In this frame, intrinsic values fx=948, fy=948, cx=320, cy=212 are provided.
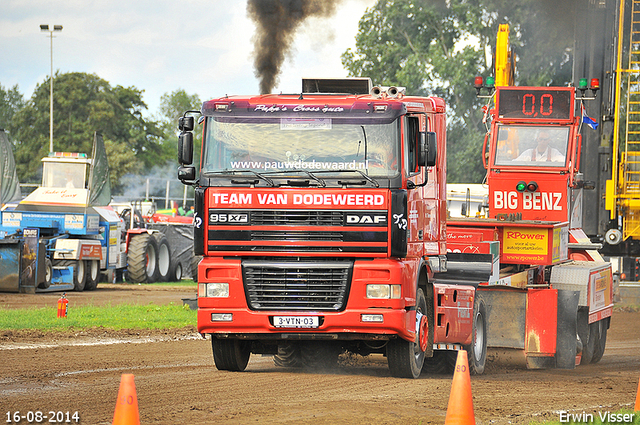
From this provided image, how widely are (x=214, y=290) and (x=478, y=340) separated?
4.32 metres

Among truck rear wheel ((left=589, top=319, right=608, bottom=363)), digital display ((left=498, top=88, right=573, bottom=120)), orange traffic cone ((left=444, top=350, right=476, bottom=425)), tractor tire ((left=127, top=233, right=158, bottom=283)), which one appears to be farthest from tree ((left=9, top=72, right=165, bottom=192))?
orange traffic cone ((left=444, top=350, right=476, bottom=425))

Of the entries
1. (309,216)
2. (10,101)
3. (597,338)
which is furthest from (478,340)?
(10,101)

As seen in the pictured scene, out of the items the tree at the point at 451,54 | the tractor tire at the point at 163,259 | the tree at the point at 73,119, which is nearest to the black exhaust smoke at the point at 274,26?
the tractor tire at the point at 163,259

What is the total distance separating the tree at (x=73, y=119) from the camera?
64688 millimetres

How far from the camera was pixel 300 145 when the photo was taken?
1026 centimetres

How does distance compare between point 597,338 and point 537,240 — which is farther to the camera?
point 597,338

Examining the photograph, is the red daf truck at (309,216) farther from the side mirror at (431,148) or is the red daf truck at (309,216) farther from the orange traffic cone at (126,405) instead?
the orange traffic cone at (126,405)

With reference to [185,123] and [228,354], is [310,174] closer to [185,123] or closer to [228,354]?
[185,123]

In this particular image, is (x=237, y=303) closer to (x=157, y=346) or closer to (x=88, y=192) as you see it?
(x=157, y=346)

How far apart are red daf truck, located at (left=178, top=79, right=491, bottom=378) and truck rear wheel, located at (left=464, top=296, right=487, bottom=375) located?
206cm

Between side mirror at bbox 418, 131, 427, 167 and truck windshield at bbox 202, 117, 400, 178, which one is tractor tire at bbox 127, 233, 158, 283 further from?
side mirror at bbox 418, 131, 427, 167

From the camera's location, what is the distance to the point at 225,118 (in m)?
10.4

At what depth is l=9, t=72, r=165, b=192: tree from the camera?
2547 inches

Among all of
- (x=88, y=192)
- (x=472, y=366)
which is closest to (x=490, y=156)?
(x=472, y=366)
